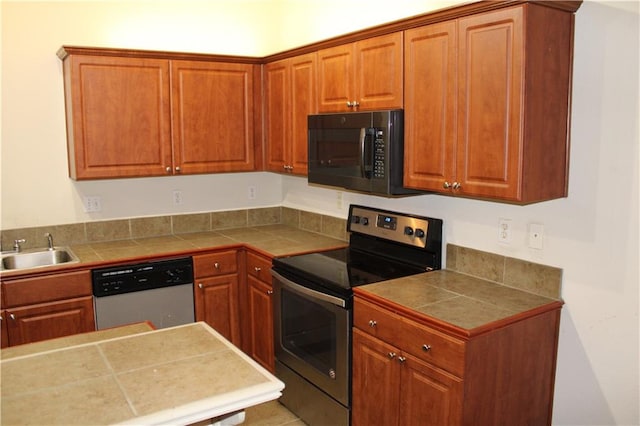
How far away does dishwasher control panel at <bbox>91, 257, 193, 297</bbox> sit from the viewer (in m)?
3.17

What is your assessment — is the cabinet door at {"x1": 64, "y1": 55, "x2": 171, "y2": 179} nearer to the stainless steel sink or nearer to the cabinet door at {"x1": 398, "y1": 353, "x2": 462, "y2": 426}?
the stainless steel sink

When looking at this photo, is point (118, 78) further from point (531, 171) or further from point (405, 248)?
point (531, 171)

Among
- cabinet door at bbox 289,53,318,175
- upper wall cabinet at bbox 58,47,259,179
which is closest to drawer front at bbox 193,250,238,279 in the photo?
upper wall cabinet at bbox 58,47,259,179

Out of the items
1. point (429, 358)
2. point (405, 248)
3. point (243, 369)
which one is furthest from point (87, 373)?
point (405, 248)

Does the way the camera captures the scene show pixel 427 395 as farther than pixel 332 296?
No

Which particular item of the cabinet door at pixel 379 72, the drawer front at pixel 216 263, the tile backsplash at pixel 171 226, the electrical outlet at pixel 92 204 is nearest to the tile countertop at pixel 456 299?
the cabinet door at pixel 379 72

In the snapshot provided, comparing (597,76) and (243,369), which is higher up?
(597,76)

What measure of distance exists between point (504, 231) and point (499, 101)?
676mm

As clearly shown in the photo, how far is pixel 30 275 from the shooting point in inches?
117

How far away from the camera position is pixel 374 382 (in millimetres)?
2463

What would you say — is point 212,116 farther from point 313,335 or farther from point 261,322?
point 313,335

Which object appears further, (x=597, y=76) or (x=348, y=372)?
(x=348, y=372)

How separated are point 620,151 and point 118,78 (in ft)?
9.06

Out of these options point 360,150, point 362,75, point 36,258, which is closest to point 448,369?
point 360,150
